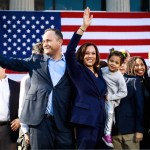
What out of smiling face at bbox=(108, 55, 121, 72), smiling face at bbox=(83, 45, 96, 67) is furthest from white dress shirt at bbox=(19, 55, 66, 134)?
smiling face at bbox=(108, 55, 121, 72)

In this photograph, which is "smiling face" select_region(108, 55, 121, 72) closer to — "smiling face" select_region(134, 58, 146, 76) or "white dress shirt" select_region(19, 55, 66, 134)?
"smiling face" select_region(134, 58, 146, 76)

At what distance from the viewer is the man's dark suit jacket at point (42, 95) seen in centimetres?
422

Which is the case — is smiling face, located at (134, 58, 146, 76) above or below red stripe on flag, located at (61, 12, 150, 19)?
below

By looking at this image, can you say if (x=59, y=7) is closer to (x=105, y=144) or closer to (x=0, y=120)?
(x=0, y=120)

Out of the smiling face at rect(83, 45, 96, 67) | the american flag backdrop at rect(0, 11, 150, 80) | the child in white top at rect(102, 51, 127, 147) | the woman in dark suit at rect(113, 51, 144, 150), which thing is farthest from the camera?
the american flag backdrop at rect(0, 11, 150, 80)

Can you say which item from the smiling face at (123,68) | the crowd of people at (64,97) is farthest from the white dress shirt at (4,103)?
the smiling face at (123,68)

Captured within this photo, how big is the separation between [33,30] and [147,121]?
149 inches

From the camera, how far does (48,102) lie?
4277 millimetres

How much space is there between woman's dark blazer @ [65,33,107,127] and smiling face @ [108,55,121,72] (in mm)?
1091

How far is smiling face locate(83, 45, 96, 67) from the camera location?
4.64 metres

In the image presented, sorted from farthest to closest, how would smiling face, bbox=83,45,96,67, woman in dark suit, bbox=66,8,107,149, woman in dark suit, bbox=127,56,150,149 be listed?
woman in dark suit, bbox=127,56,150,149 < smiling face, bbox=83,45,96,67 < woman in dark suit, bbox=66,8,107,149

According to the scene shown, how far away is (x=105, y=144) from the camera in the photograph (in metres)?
→ 4.73

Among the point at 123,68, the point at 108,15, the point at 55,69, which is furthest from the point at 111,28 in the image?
the point at 55,69

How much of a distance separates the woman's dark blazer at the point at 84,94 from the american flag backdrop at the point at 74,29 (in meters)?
3.98
